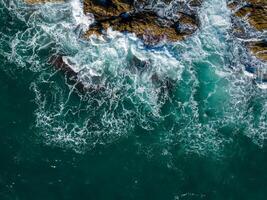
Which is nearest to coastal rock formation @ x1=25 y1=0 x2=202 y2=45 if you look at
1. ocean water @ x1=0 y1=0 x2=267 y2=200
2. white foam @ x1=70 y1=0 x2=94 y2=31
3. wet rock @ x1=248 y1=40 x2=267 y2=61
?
white foam @ x1=70 y1=0 x2=94 y2=31

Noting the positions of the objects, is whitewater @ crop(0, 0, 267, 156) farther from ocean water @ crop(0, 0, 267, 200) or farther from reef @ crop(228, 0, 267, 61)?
reef @ crop(228, 0, 267, 61)

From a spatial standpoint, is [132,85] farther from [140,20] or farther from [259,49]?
[259,49]

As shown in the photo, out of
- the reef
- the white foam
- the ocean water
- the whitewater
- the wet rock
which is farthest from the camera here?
the reef

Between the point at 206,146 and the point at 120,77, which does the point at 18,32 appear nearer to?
the point at 120,77

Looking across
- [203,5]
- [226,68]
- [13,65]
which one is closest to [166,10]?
[203,5]

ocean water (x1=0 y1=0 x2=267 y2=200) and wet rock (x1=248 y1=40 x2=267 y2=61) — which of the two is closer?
ocean water (x1=0 y1=0 x2=267 y2=200)

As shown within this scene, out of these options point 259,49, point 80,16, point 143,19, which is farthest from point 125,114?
point 259,49
